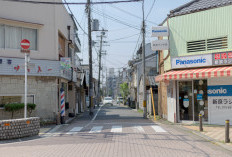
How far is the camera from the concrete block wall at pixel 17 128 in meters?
11.2

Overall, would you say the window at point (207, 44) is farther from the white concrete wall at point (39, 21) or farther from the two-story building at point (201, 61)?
the white concrete wall at point (39, 21)

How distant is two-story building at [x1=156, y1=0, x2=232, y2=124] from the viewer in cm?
1509

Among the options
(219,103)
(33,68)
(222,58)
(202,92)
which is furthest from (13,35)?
(219,103)

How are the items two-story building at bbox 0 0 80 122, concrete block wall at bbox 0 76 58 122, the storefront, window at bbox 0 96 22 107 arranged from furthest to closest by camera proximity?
concrete block wall at bbox 0 76 58 122 → two-story building at bbox 0 0 80 122 → window at bbox 0 96 22 107 → the storefront

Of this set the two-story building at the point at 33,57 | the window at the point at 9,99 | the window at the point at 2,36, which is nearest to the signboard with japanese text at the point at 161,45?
the two-story building at the point at 33,57

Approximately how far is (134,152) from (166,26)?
1151 cm

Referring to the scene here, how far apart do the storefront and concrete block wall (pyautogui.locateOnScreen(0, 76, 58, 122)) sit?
7.32 metres

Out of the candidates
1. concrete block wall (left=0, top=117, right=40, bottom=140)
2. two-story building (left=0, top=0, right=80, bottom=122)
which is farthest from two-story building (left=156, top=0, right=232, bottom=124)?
concrete block wall (left=0, top=117, right=40, bottom=140)

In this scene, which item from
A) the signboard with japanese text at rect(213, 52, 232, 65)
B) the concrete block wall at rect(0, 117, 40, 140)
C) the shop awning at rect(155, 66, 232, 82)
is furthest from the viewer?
the signboard with japanese text at rect(213, 52, 232, 65)

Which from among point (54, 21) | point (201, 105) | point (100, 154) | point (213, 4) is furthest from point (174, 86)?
point (100, 154)

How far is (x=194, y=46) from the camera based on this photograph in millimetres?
16453

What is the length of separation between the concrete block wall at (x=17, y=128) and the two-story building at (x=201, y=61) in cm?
848

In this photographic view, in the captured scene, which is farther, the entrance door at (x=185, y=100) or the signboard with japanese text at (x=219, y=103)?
the entrance door at (x=185, y=100)

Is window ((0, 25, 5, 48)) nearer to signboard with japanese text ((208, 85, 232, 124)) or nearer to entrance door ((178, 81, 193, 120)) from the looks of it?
entrance door ((178, 81, 193, 120))
